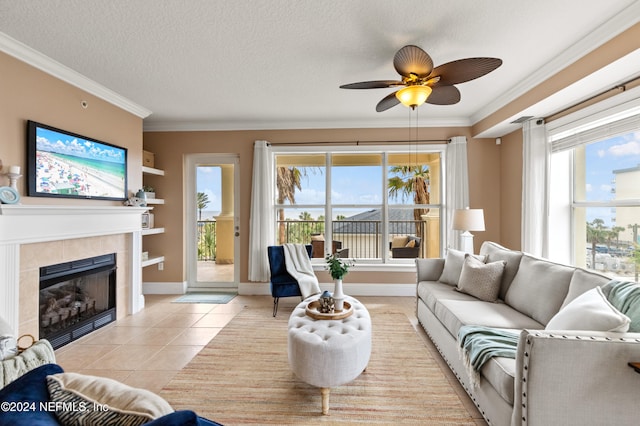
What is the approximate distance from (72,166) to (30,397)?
2999 mm

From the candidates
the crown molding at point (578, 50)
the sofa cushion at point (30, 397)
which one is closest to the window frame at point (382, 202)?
the crown molding at point (578, 50)

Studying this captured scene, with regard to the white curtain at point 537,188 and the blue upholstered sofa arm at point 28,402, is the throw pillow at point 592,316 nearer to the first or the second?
the blue upholstered sofa arm at point 28,402

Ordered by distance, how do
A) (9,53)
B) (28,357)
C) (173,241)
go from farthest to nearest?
(173,241) < (9,53) < (28,357)

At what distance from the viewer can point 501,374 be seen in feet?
5.27

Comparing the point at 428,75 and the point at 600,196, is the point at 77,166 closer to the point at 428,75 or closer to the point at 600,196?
the point at 428,75

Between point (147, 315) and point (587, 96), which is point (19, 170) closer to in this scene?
point (147, 315)

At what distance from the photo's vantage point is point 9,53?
2.49 m

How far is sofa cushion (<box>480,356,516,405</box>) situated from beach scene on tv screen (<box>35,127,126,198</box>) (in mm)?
3863

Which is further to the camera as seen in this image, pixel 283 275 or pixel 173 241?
pixel 173 241

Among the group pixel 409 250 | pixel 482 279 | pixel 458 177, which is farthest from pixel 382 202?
pixel 482 279

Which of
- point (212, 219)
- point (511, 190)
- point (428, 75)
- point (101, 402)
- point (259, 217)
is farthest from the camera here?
point (212, 219)

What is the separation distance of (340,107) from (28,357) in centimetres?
376

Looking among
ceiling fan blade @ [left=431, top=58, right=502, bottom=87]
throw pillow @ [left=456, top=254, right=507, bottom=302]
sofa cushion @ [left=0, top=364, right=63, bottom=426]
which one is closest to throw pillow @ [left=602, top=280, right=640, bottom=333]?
throw pillow @ [left=456, top=254, right=507, bottom=302]

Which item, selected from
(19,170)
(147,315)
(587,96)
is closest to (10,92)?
(19,170)
